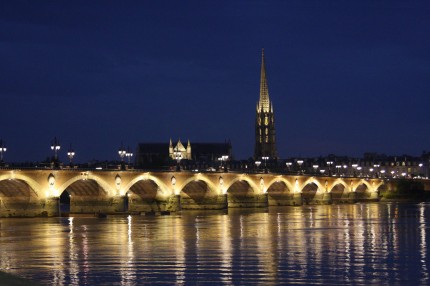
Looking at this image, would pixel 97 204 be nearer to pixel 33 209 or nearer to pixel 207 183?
pixel 33 209

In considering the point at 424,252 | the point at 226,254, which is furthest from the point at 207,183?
the point at 226,254

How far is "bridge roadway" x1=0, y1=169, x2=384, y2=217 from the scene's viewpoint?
8238cm

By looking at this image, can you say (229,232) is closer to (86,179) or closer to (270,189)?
(86,179)

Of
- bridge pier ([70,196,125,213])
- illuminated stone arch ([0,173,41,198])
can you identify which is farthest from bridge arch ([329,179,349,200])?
illuminated stone arch ([0,173,41,198])

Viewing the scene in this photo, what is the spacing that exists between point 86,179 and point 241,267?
54230 mm

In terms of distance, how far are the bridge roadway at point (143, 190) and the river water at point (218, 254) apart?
15510 mm

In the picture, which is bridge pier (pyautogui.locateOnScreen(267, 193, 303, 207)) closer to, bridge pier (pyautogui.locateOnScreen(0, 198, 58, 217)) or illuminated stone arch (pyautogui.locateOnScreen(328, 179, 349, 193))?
illuminated stone arch (pyautogui.locateOnScreen(328, 179, 349, 193))

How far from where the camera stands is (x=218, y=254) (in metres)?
42.5

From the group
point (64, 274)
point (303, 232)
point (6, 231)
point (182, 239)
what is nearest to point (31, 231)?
point (6, 231)

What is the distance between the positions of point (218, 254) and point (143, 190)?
204 ft

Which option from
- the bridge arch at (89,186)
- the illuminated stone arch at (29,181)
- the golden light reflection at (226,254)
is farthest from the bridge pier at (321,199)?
the golden light reflection at (226,254)

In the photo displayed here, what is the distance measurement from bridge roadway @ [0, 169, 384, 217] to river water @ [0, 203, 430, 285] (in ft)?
50.9

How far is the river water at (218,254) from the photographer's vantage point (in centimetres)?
3366

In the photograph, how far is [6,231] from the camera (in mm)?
60969
